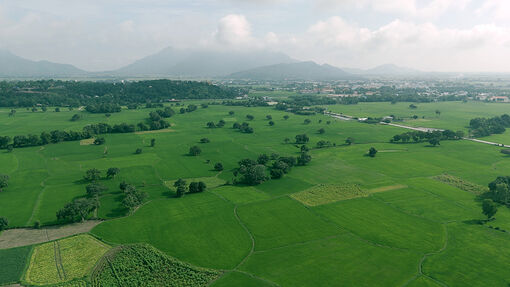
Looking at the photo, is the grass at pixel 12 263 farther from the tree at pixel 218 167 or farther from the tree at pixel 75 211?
the tree at pixel 218 167

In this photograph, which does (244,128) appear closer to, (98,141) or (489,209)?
A: (98,141)

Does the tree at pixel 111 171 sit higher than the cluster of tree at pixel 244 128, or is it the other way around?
the cluster of tree at pixel 244 128

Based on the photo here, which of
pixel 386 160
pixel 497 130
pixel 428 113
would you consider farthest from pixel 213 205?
pixel 428 113

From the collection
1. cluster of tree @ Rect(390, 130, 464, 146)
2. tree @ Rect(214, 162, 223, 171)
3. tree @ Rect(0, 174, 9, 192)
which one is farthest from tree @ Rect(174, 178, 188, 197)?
cluster of tree @ Rect(390, 130, 464, 146)

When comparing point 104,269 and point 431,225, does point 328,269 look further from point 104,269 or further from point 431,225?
point 104,269

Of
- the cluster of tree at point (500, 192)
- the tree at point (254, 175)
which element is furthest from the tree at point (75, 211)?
the cluster of tree at point (500, 192)

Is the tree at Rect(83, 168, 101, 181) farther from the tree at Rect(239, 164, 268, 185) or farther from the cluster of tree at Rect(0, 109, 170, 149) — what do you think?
the cluster of tree at Rect(0, 109, 170, 149)

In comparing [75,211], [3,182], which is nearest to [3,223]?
[75,211]
